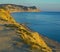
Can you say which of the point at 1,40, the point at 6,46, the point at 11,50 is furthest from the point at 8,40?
the point at 11,50

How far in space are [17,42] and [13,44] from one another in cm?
41

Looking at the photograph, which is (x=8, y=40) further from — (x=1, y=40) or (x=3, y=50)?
(x=3, y=50)

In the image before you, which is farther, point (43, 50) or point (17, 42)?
point (17, 42)

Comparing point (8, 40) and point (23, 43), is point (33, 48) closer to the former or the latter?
point (23, 43)

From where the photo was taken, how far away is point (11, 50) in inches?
456

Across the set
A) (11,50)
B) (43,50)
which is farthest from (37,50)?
(11,50)

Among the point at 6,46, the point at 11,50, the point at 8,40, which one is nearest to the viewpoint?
the point at 11,50

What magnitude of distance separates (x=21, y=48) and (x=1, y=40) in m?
Result: 2.24

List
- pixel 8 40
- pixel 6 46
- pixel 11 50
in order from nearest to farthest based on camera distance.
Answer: pixel 11 50, pixel 6 46, pixel 8 40

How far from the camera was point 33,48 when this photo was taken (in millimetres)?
12133

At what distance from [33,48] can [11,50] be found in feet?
3.88

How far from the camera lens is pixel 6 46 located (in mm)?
12406

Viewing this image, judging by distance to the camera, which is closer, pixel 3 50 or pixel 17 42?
pixel 3 50

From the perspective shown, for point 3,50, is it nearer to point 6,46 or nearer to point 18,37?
point 6,46
